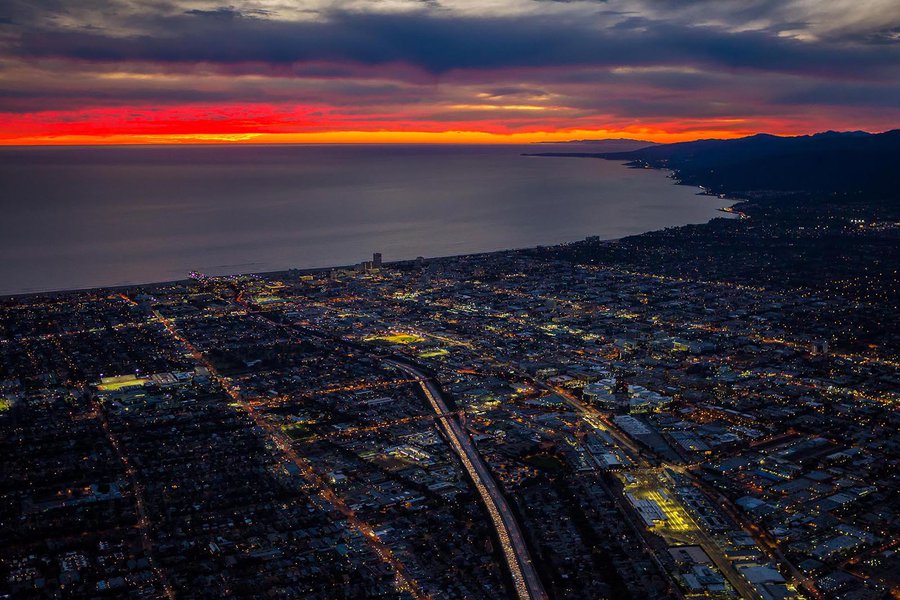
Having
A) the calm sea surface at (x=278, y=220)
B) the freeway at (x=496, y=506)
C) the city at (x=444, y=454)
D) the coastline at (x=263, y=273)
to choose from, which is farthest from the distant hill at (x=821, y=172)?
the freeway at (x=496, y=506)

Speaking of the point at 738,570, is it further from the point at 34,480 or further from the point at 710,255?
the point at 710,255

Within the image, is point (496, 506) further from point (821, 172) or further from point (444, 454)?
point (821, 172)

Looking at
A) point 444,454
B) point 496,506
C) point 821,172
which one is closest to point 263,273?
point 444,454

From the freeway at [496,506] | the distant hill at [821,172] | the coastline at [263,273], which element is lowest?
the freeway at [496,506]

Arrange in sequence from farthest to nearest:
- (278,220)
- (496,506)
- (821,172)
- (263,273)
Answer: (821,172) < (278,220) < (263,273) < (496,506)

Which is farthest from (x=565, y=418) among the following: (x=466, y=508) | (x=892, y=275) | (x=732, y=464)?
(x=892, y=275)

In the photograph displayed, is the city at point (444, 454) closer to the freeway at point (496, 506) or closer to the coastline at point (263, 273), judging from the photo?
the freeway at point (496, 506)
